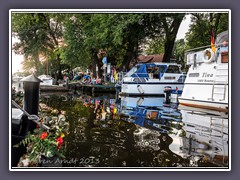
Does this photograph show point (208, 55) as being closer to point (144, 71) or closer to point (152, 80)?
point (152, 80)

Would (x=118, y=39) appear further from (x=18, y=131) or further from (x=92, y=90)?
(x=18, y=131)

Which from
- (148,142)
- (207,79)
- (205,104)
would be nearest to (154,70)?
(207,79)

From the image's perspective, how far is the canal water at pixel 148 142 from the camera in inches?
164

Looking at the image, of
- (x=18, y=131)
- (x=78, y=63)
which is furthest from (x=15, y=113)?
(x=78, y=63)

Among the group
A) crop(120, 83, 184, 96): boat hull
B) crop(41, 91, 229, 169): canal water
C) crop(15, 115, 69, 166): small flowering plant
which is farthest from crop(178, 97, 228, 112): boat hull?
crop(120, 83, 184, 96): boat hull

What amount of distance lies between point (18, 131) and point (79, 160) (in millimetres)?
1060

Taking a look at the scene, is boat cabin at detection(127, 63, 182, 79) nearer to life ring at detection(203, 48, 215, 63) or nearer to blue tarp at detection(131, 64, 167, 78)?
blue tarp at detection(131, 64, 167, 78)

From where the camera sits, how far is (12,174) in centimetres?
349

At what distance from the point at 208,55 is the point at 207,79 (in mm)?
902

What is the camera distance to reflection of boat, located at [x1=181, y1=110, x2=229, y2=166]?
15.0 ft

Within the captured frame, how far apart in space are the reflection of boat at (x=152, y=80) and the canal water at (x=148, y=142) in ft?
27.2

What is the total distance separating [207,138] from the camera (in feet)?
19.0

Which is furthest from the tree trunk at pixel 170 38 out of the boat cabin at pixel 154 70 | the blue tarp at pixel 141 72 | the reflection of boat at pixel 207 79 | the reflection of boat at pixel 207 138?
the reflection of boat at pixel 207 138

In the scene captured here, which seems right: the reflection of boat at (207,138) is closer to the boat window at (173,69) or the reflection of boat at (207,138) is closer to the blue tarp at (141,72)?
the blue tarp at (141,72)
